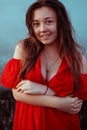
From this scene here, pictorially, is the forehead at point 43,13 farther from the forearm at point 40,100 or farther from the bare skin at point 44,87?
the forearm at point 40,100

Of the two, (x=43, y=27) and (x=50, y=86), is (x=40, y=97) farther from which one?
(x=43, y=27)

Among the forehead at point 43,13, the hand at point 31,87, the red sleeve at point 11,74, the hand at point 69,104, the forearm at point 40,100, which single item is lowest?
the hand at point 69,104

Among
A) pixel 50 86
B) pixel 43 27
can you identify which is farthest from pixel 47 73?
pixel 43 27

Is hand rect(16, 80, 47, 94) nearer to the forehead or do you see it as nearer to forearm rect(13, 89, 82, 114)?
forearm rect(13, 89, 82, 114)

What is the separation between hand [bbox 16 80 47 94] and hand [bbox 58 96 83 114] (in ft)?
0.29

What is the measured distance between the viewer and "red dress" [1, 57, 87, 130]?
1.27 metres

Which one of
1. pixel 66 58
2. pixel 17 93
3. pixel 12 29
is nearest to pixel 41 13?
pixel 66 58

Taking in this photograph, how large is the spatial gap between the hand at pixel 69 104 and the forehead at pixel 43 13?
316mm

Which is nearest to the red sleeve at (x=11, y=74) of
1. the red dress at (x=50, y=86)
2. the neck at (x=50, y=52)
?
the red dress at (x=50, y=86)

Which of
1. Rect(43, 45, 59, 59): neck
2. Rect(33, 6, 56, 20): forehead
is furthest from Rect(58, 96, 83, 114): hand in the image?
Rect(33, 6, 56, 20): forehead

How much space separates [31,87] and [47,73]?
3.6 inches

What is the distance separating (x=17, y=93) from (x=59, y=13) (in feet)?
1.13

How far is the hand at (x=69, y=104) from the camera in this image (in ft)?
4.17

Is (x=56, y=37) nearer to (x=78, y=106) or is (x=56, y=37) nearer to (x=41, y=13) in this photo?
(x=41, y=13)
